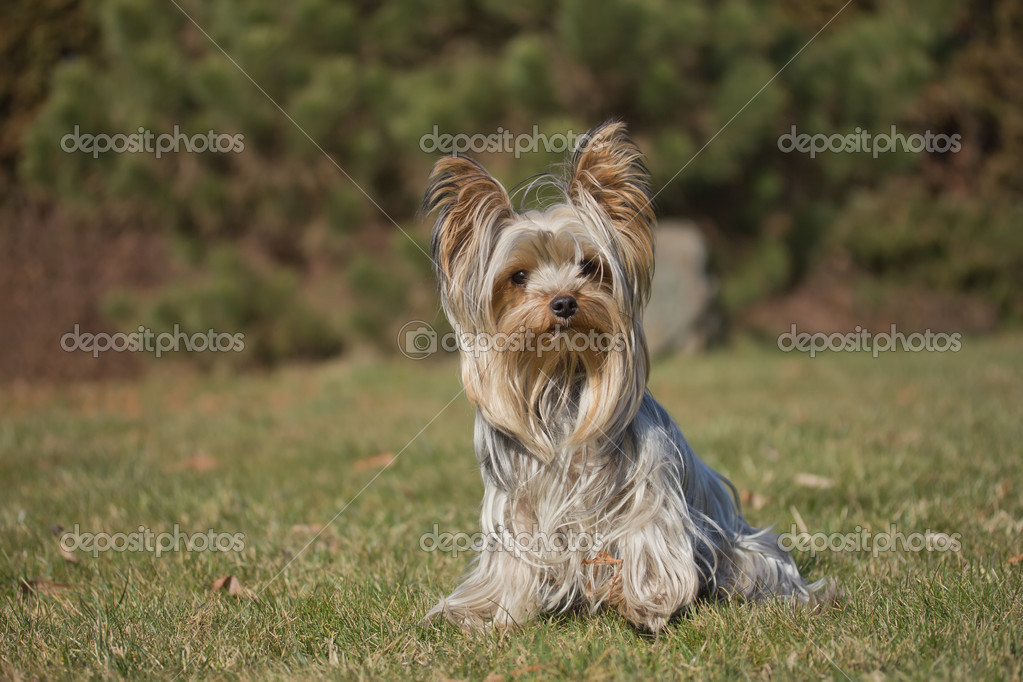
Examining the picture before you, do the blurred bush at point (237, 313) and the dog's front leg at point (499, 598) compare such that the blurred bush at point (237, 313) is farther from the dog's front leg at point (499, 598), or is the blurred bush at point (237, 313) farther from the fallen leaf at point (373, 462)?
the dog's front leg at point (499, 598)

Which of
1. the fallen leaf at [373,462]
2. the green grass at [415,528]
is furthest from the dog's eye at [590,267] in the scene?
the fallen leaf at [373,462]

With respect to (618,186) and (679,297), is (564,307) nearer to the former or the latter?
(618,186)

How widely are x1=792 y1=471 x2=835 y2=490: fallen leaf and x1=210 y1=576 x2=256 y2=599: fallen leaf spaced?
2.99 m

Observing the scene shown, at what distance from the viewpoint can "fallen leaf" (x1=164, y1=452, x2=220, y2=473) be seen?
612 cm

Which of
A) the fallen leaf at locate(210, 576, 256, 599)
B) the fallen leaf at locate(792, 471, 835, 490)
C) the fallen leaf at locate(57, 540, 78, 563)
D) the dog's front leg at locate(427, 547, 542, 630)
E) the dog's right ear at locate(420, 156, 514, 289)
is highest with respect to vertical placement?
the dog's right ear at locate(420, 156, 514, 289)

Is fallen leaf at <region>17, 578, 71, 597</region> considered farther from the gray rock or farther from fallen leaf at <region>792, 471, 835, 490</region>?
the gray rock

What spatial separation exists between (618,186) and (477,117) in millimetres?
8594

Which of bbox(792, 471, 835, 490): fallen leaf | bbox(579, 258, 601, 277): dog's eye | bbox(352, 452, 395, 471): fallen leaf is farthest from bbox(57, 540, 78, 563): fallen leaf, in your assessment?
bbox(792, 471, 835, 490): fallen leaf

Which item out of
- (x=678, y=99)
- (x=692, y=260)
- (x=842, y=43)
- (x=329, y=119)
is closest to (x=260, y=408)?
(x=329, y=119)

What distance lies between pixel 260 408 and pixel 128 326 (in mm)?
3586

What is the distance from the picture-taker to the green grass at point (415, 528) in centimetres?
275

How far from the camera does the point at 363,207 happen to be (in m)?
12.4

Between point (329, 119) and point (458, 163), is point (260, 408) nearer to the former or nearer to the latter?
point (329, 119)

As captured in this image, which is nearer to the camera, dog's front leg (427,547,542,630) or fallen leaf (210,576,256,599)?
dog's front leg (427,547,542,630)
